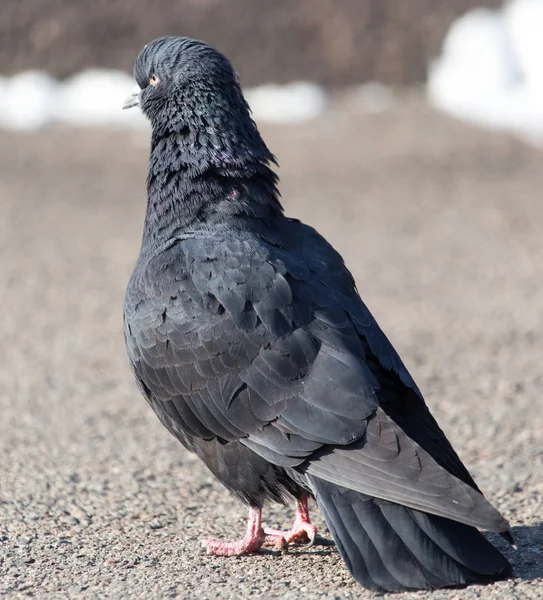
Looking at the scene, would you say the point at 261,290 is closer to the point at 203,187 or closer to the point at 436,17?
the point at 203,187

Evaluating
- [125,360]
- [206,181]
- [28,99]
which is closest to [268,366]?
[206,181]

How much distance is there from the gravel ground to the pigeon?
24cm

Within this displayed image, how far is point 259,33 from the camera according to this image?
48.9 feet

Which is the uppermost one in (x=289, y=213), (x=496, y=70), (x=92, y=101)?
(x=496, y=70)

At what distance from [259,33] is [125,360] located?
874 cm

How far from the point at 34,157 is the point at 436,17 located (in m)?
6.70

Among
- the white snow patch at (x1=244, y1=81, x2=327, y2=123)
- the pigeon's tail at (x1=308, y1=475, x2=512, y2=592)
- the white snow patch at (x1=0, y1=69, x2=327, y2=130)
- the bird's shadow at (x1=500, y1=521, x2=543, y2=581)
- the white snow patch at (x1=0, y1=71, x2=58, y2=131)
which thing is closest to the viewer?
the pigeon's tail at (x1=308, y1=475, x2=512, y2=592)

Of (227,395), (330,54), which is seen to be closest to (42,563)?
(227,395)

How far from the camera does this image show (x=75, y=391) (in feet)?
22.7

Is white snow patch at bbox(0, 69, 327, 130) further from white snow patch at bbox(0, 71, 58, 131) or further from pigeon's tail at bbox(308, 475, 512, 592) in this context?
pigeon's tail at bbox(308, 475, 512, 592)

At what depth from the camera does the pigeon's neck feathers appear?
4438 millimetres

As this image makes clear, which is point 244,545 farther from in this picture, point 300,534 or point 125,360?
point 125,360

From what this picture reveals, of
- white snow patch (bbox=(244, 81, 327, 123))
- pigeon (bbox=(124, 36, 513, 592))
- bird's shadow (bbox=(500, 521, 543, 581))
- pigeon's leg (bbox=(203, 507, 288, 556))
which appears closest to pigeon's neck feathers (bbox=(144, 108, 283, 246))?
pigeon (bbox=(124, 36, 513, 592))

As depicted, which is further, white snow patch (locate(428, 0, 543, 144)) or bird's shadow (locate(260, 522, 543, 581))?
white snow patch (locate(428, 0, 543, 144))
